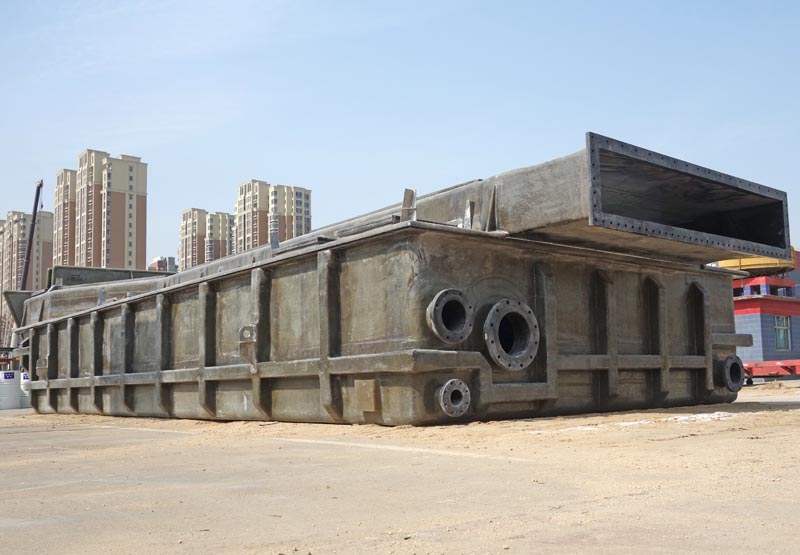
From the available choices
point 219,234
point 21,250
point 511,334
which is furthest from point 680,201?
point 21,250

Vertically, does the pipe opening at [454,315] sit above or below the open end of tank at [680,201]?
below

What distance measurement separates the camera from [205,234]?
7431 centimetres

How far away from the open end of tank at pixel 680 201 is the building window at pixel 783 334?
2058 centimetres

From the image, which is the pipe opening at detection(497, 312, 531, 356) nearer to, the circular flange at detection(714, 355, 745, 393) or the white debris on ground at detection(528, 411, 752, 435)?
the white debris on ground at detection(528, 411, 752, 435)

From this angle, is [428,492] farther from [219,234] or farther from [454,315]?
[219,234]

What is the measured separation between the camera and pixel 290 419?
38.7ft

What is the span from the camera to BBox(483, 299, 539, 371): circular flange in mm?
10156

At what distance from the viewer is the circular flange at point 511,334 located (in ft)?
33.3

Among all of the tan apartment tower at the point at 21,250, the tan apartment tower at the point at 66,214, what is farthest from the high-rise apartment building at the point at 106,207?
the tan apartment tower at the point at 21,250

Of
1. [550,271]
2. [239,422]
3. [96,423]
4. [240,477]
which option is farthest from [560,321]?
[96,423]

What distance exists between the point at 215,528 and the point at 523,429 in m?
5.47

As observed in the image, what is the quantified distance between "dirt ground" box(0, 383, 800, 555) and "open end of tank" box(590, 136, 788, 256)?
8.93 feet

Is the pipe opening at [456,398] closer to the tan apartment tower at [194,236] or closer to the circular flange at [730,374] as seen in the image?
the circular flange at [730,374]

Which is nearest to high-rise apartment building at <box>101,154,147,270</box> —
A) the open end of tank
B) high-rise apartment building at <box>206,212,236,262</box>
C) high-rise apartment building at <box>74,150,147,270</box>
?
high-rise apartment building at <box>74,150,147,270</box>
